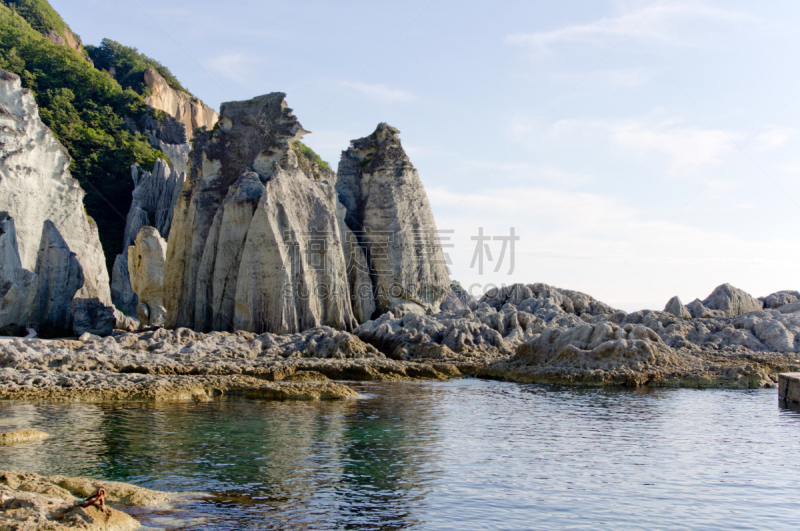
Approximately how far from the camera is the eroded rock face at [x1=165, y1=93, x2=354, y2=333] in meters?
27.4

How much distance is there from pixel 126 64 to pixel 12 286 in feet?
185

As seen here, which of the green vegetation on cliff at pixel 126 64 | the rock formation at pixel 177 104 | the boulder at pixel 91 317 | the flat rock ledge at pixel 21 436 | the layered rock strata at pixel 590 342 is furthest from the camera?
the green vegetation on cliff at pixel 126 64

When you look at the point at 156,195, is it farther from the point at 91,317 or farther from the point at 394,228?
the point at 394,228


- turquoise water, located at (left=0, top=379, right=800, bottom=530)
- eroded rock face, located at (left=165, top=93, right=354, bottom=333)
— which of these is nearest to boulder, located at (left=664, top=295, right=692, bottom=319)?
eroded rock face, located at (left=165, top=93, right=354, bottom=333)

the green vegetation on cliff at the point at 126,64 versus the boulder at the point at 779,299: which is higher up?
the green vegetation on cliff at the point at 126,64

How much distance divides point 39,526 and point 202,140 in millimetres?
27683

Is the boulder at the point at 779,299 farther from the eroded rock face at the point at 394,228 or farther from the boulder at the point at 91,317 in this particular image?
the boulder at the point at 91,317

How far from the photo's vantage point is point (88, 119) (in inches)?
2228

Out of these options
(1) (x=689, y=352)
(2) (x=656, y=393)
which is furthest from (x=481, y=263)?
(2) (x=656, y=393)

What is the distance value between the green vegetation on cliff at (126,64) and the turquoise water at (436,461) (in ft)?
210

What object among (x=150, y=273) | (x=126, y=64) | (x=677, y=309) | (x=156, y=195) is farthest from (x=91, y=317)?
(x=126, y=64)

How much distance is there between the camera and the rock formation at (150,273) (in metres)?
37.3

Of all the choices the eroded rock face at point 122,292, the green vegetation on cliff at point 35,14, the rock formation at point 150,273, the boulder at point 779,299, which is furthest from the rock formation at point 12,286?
the green vegetation on cliff at point 35,14

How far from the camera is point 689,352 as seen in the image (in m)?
24.8
